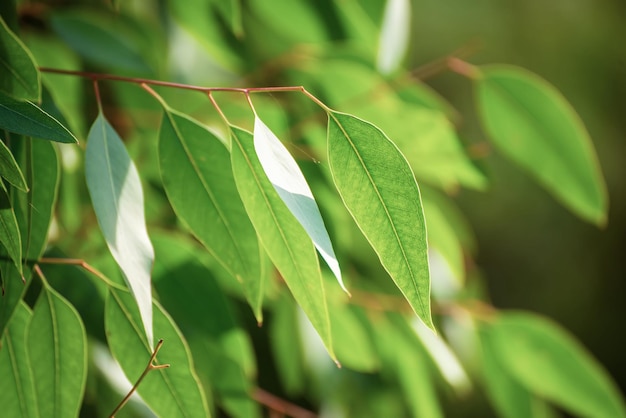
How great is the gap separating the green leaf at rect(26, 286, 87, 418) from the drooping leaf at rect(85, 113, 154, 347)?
0.07 metres

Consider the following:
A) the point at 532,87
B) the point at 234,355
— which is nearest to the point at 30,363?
the point at 234,355

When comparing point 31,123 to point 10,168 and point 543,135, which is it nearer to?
point 10,168

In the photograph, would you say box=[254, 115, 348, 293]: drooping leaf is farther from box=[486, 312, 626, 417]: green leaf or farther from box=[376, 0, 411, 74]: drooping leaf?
box=[486, 312, 626, 417]: green leaf

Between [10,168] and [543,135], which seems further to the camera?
[543,135]

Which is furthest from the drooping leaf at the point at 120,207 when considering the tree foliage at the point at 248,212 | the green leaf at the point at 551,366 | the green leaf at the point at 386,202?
the green leaf at the point at 551,366

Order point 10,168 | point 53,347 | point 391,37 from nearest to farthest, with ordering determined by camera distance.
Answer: point 10,168
point 53,347
point 391,37

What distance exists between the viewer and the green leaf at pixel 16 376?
0.39 m

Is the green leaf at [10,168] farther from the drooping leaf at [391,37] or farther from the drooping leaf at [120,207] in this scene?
the drooping leaf at [391,37]

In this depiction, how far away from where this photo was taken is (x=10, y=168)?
301 mm

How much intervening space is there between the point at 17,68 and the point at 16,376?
16cm

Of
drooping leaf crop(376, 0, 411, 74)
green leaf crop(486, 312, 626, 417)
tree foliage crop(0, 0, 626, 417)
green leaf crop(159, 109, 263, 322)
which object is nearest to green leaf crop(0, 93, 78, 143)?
tree foliage crop(0, 0, 626, 417)

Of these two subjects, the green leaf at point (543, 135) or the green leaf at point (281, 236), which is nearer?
the green leaf at point (281, 236)

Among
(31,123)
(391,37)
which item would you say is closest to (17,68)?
(31,123)

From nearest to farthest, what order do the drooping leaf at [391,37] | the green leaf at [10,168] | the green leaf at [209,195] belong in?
the green leaf at [10,168] < the green leaf at [209,195] < the drooping leaf at [391,37]
